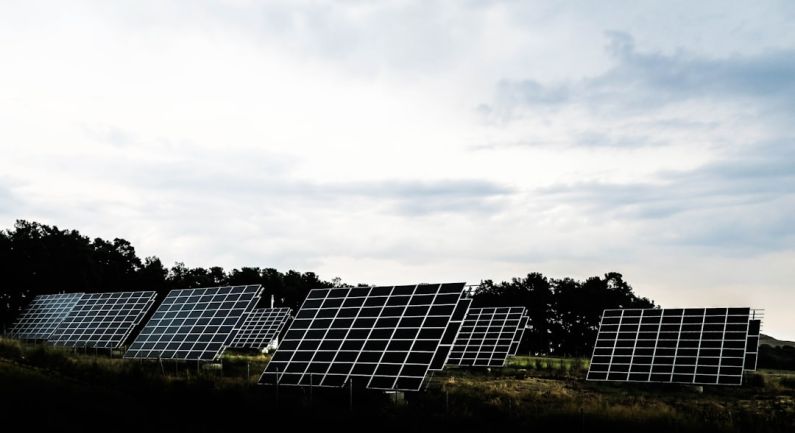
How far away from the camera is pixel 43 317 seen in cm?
7081

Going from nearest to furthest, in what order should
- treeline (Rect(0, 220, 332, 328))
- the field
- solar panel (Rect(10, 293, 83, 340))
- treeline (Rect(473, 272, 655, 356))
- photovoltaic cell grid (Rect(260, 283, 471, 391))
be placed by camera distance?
the field → photovoltaic cell grid (Rect(260, 283, 471, 391)) → solar panel (Rect(10, 293, 83, 340)) → treeline (Rect(0, 220, 332, 328)) → treeline (Rect(473, 272, 655, 356))

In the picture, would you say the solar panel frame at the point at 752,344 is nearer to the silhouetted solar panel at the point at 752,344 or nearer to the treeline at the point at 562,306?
the silhouetted solar panel at the point at 752,344

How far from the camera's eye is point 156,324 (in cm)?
4903

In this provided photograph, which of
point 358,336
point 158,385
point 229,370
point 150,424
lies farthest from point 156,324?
point 150,424

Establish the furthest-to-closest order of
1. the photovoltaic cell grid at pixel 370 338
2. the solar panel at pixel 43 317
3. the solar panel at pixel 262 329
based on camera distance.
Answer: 1. the solar panel at pixel 262 329
2. the solar panel at pixel 43 317
3. the photovoltaic cell grid at pixel 370 338

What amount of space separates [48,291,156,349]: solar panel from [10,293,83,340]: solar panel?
1.88 metres

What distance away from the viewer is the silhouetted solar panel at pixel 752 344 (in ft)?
130

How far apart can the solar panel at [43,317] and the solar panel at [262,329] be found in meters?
16.1

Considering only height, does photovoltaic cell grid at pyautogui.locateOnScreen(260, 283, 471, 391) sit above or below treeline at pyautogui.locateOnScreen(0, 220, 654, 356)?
below

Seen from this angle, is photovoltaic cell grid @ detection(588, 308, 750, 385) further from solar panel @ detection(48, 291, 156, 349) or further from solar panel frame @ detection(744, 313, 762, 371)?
solar panel @ detection(48, 291, 156, 349)

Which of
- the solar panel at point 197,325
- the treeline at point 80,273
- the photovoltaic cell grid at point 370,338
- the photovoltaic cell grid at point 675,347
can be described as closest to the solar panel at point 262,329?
the solar panel at point 197,325

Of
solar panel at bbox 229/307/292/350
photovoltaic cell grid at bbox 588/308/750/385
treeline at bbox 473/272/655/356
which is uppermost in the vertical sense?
treeline at bbox 473/272/655/356

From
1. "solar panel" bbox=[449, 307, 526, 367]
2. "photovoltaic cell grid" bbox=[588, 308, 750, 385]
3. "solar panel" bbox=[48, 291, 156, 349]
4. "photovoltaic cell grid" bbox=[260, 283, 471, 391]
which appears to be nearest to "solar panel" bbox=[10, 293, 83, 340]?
"solar panel" bbox=[48, 291, 156, 349]

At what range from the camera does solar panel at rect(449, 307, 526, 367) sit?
5159 cm
